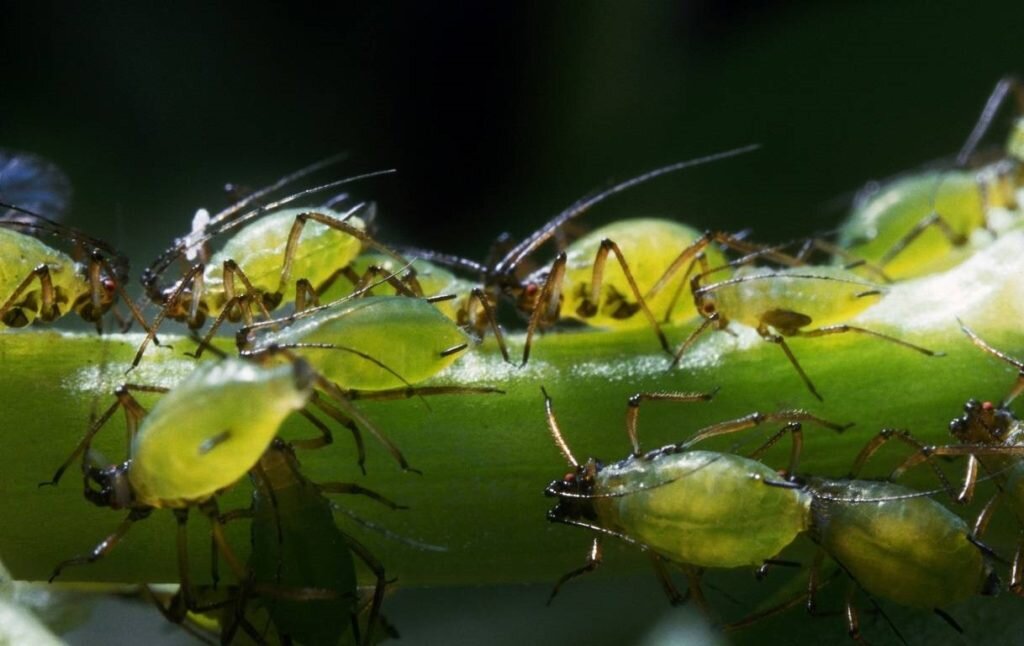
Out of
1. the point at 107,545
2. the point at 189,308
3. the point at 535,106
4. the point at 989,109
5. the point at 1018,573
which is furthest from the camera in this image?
the point at 535,106

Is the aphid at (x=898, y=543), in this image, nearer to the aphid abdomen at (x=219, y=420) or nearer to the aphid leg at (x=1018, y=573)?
the aphid leg at (x=1018, y=573)

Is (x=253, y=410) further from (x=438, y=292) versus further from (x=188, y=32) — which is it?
(x=188, y=32)

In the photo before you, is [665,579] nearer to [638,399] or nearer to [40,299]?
[638,399]

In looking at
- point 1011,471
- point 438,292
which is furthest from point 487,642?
point 1011,471

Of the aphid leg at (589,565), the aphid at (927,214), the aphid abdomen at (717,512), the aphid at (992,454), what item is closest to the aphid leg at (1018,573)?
the aphid at (992,454)

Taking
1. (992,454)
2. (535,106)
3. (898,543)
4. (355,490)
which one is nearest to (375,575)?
(355,490)

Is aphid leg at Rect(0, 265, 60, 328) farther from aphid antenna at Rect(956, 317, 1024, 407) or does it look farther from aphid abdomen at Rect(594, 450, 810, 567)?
aphid antenna at Rect(956, 317, 1024, 407)

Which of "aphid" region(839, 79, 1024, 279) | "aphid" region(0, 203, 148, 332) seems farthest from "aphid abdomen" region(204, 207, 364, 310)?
"aphid" region(839, 79, 1024, 279)
